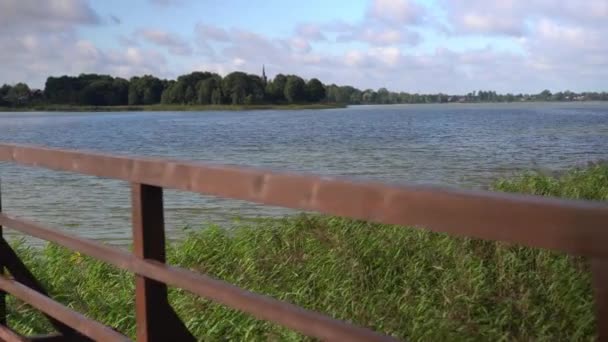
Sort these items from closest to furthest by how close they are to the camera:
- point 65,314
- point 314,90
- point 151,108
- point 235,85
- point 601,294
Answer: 1. point 601,294
2. point 65,314
3. point 235,85
4. point 151,108
5. point 314,90

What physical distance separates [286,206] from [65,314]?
1.60 m

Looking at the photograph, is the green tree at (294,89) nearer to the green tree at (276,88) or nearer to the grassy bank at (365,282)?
the green tree at (276,88)

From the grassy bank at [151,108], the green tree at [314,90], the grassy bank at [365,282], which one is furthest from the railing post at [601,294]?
the green tree at [314,90]

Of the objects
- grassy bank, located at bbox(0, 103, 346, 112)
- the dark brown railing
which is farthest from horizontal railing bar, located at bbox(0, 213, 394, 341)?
grassy bank, located at bbox(0, 103, 346, 112)

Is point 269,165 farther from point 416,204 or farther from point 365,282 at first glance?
point 416,204

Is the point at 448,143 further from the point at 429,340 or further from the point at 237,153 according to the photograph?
the point at 429,340

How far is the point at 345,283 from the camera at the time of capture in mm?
6234

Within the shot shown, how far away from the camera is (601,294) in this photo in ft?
3.95

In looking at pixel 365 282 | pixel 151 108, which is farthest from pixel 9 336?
pixel 151 108

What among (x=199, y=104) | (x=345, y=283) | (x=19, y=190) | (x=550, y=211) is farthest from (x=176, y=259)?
(x=199, y=104)

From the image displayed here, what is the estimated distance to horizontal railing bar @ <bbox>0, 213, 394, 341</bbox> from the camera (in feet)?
5.63

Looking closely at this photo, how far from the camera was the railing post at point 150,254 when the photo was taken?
240 cm

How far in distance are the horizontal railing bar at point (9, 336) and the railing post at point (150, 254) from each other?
1316 millimetres

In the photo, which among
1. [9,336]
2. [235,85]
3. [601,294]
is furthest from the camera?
[235,85]
